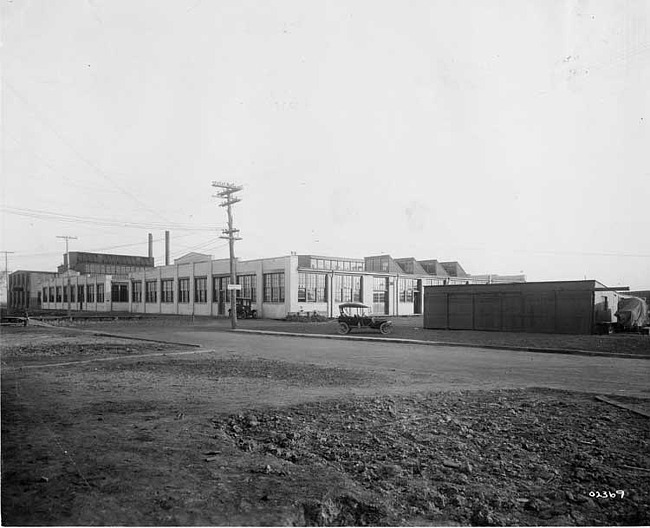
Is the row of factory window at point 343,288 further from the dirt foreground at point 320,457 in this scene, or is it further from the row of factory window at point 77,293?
the row of factory window at point 77,293

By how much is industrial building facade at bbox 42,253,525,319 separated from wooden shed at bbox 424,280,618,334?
19.3m

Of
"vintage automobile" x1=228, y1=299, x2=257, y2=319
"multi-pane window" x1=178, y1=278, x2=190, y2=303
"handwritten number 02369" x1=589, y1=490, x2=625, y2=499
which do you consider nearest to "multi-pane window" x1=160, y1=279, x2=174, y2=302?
"multi-pane window" x1=178, y1=278, x2=190, y2=303

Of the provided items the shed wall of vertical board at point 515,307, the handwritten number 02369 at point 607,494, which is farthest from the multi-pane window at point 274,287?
the handwritten number 02369 at point 607,494

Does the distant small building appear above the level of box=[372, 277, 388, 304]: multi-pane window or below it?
Answer: above

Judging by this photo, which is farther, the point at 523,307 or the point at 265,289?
the point at 265,289

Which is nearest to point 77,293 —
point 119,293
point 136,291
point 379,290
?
point 119,293

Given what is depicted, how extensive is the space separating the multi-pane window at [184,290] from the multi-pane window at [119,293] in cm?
1790

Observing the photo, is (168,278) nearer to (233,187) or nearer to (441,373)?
(233,187)

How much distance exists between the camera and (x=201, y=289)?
6172 centimetres

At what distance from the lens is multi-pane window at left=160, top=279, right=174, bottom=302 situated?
6769 centimetres

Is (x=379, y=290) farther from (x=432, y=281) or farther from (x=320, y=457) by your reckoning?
(x=320, y=457)

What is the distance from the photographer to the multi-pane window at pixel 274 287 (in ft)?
169

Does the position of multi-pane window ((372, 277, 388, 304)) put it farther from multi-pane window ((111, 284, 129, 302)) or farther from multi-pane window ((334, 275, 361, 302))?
multi-pane window ((111, 284, 129, 302))

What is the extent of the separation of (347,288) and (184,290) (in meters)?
21.3
